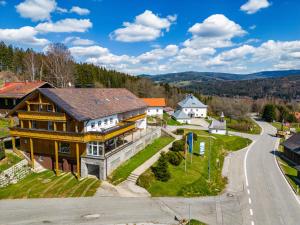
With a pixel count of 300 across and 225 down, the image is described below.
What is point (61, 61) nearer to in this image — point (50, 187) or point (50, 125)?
point (50, 125)

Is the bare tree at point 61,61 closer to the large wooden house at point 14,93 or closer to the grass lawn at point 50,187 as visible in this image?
the large wooden house at point 14,93

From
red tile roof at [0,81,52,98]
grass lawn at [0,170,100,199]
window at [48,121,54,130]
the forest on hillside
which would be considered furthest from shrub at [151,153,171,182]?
the forest on hillside

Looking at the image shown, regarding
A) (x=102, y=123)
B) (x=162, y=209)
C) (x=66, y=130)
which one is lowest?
(x=162, y=209)

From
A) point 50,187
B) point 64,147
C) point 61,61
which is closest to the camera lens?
point 50,187

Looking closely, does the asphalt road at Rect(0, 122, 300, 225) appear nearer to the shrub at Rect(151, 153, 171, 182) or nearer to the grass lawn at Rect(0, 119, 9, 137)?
the shrub at Rect(151, 153, 171, 182)

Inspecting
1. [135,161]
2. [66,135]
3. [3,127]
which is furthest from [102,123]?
[3,127]

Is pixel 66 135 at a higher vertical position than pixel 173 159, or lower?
higher

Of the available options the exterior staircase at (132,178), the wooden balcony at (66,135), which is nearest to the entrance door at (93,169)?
the wooden balcony at (66,135)
